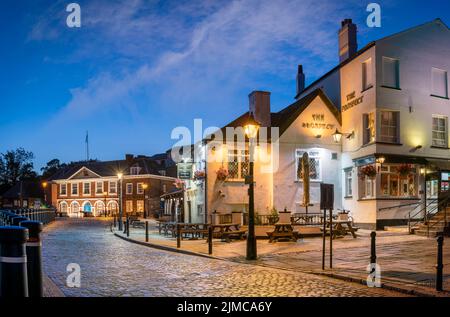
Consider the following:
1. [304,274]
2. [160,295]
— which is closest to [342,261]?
[304,274]

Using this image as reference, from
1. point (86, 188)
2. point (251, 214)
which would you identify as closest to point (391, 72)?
point (251, 214)

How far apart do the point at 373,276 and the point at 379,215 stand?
1461cm

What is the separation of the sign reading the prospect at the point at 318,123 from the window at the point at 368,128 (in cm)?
270

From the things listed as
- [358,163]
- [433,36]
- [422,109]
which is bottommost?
[358,163]

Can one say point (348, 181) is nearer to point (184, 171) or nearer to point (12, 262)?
point (184, 171)

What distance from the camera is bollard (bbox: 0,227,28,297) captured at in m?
4.59

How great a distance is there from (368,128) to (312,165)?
3914 mm

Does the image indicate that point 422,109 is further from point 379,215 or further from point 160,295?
point 160,295

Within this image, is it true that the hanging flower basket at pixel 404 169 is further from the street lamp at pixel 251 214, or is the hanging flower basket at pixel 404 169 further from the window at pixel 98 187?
the window at pixel 98 187

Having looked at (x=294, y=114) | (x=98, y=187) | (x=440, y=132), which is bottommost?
(x=98, y=187)

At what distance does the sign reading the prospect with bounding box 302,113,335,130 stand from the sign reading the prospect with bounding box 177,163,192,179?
24.1 feet

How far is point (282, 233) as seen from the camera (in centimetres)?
1869

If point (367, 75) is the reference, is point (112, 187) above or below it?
below

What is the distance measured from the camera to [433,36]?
85.6ft
